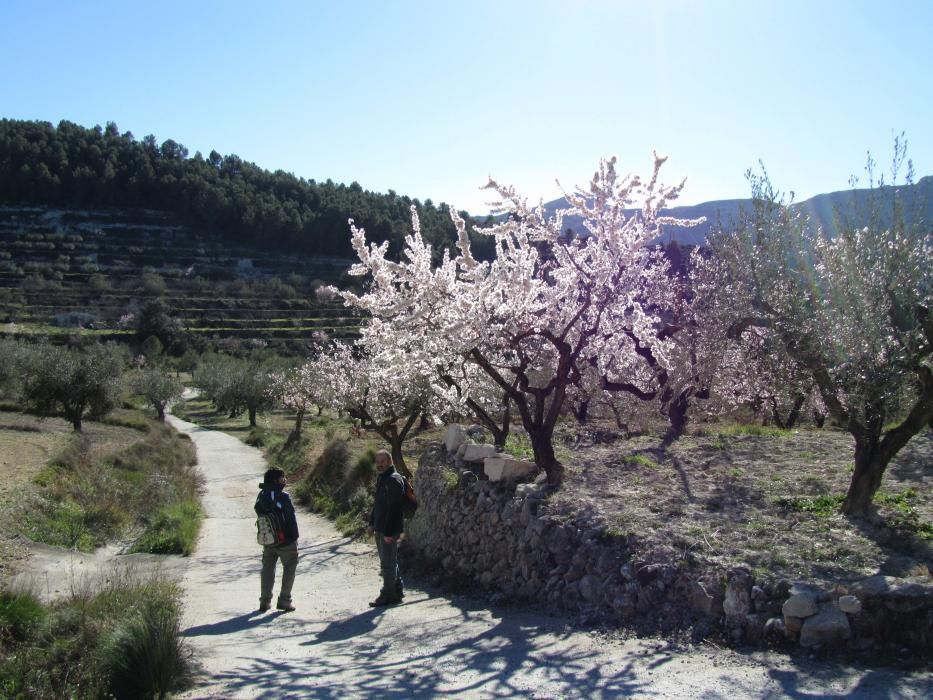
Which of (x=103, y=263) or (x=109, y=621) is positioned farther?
(x=103, y=263)

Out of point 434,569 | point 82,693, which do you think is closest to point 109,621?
point 82,693

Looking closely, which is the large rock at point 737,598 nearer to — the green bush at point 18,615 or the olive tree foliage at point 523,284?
the olive tree foliage at point 523,284

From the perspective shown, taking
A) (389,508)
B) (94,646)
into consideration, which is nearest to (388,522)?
(389,508)

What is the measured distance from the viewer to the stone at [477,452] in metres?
11.0

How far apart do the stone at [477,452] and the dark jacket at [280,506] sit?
332 cm

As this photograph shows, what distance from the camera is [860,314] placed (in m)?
7.15

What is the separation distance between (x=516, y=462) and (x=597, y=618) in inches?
135

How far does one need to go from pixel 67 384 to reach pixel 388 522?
94.9ft

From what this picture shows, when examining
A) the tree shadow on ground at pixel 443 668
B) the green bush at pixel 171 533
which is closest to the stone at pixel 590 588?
the tree shadow on ground at pixel 443 668

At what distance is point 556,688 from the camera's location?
549cm

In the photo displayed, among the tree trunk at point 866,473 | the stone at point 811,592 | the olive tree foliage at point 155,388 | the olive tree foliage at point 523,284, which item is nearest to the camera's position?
the stone at point 811,592

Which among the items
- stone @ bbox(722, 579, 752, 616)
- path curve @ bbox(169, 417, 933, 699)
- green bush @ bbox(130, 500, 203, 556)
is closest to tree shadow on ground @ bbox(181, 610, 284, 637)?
path curve @ bbox(169, 417, 933, 699)

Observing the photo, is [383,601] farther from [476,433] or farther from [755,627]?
[476,433]

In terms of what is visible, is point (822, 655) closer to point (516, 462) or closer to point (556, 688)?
point (556, 688)
